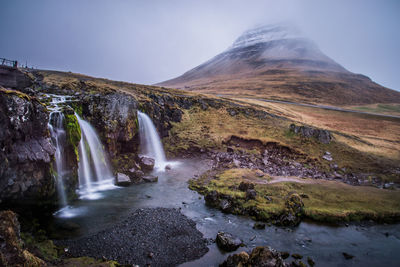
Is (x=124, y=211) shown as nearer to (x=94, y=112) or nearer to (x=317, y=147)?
(x=94, y=112)

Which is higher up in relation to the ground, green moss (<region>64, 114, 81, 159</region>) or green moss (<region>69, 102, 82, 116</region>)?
green moss (<region>69, 102, 82, 116</region>)

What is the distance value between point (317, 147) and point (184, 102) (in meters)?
32.1

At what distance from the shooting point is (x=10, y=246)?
8227 millimetres

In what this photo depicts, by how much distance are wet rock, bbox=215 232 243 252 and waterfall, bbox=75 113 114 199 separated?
1341cm

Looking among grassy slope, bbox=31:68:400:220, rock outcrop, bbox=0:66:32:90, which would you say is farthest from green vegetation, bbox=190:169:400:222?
rock outcrop, bbox=0:66:32:90

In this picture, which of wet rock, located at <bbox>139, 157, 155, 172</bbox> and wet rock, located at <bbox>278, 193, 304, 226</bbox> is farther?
wet rock, located at <bbox>139, 157, 155, 172</bbox>

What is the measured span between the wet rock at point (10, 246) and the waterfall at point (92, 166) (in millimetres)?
13245

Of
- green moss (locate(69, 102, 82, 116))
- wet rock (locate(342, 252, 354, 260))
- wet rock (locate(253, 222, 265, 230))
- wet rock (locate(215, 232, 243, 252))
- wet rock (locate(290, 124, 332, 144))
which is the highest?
green moss (locate(69, 102, 82, 116))

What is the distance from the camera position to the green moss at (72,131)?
2298 cm

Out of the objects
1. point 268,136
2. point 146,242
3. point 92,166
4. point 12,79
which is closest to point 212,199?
point 146,242

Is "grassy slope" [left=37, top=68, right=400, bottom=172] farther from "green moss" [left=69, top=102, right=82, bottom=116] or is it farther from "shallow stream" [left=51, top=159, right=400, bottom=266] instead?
"shallow stream" [left=51, top=159, right=400, bottom=266]

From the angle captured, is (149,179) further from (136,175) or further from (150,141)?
(150,141)

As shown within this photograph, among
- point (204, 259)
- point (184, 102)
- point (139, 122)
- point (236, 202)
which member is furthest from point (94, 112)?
point (184, 102)

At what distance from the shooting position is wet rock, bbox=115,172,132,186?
2491cm
